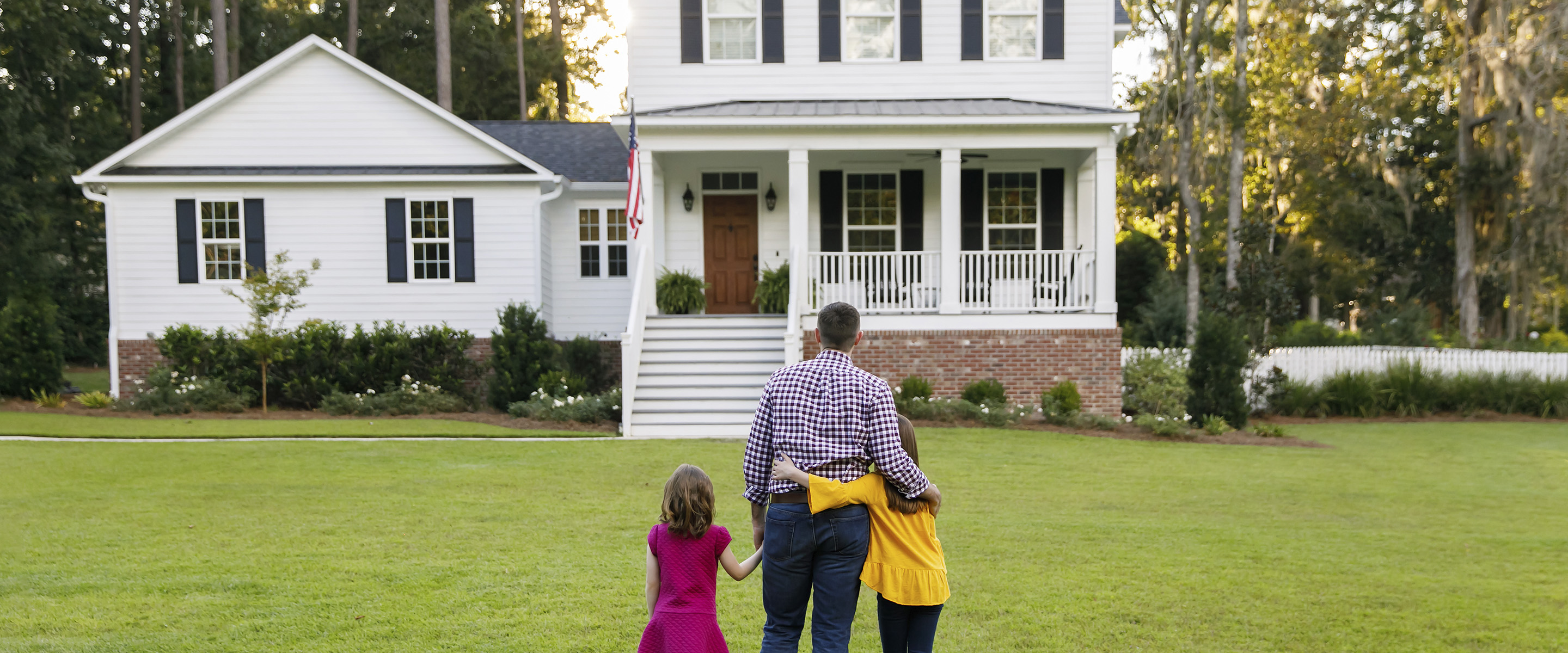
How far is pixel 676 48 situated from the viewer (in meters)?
17.0

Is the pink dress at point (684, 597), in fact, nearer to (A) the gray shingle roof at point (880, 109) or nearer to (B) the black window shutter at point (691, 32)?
(A) the gray shingle roof at point (880, 109)

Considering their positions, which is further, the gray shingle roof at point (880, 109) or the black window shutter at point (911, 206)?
the black window shutter at point (911, 206)

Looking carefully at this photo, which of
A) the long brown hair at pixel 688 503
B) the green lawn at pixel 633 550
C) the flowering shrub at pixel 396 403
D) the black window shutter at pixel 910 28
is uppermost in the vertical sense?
the black window shutter at pixel 910 28

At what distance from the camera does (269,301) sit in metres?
15.5

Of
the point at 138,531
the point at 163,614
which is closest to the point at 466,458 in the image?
the point at 138,531

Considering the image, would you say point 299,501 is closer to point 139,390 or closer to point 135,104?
point 139,390

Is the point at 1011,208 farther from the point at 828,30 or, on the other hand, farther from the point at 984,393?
the point at 828,30

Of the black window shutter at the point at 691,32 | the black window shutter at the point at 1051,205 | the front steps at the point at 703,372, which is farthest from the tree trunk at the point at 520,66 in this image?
the black window shutter at the point at 1051,205

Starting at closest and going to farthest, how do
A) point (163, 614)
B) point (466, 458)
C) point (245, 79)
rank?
1. point (163, 614)
2. point (466, 458)
3. point (245, 79)

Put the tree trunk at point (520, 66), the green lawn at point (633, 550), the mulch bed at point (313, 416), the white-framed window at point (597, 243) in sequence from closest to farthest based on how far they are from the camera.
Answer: the green lawn at point (633, 550), the mulch bed at point (313, 416), the white-framed window at point (597, 243), the tree trunk at point (520, 66)

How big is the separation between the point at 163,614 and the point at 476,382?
1159 centimetres

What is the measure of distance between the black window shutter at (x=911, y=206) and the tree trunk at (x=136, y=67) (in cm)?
2299

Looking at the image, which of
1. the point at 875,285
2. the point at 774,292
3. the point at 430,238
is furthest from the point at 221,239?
the point at 875,285

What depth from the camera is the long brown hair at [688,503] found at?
379 cm
